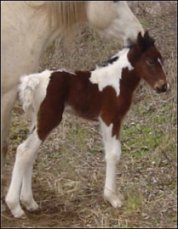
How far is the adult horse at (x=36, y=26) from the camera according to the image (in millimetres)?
3160

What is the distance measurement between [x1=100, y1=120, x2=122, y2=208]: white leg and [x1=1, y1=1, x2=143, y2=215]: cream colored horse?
52 cm

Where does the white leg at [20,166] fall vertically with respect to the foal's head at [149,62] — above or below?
below

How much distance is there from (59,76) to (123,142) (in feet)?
4.08

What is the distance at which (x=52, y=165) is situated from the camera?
13.0ft

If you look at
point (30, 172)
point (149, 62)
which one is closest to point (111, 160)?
point (30, 172)

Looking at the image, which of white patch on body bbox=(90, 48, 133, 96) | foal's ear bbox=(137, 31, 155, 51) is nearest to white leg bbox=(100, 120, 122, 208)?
white patch on body bbox=(90, 48, 133, 96)

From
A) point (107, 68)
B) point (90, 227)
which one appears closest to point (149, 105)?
point (107, 68)

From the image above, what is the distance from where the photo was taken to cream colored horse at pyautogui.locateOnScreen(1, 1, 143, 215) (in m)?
3.16

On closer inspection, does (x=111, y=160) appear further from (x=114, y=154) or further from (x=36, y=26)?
(x=36, y=26)

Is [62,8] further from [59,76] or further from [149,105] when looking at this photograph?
[149,105]

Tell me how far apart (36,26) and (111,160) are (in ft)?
2.78

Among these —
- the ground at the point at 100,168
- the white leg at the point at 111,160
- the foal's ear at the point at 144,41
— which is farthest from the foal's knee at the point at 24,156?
the foal's ear at the point at 144,41

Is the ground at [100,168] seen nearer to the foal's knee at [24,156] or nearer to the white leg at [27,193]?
the white leg at [27,193]

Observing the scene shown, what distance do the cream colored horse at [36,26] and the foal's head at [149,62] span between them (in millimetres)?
70
